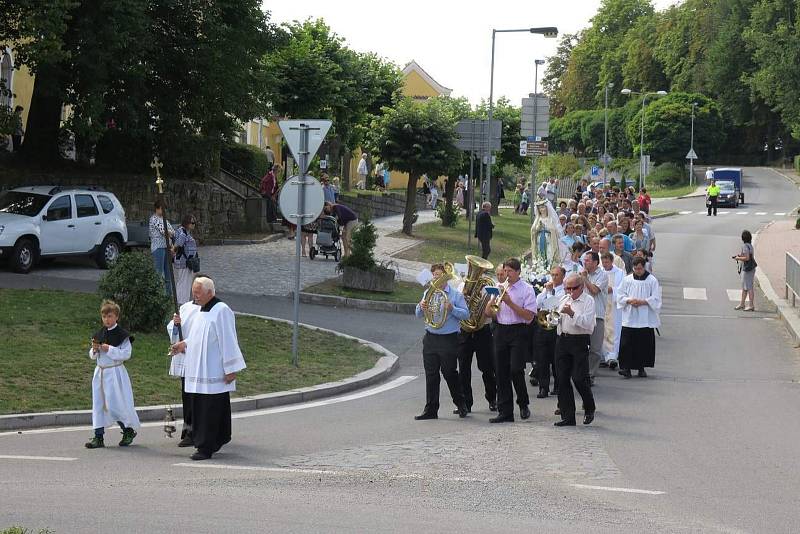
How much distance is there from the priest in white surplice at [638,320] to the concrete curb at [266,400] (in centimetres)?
317

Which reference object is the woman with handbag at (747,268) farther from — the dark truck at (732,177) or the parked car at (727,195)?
the dark truck at (732,177)

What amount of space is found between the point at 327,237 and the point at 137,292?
1179 centimetres

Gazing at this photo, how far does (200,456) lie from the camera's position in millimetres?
10320

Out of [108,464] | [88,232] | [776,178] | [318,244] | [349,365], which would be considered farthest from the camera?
[776,178]

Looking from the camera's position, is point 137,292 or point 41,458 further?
point 137,292

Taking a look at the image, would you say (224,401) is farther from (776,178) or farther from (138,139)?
(776,178)

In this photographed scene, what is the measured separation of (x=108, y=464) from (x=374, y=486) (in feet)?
7.64

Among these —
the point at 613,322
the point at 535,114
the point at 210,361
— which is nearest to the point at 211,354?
the point at 210,361

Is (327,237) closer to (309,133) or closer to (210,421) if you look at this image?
(309,133)

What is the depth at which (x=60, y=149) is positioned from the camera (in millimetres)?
30312

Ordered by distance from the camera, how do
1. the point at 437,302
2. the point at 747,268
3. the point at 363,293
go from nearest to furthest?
the point at 437,302
the point at 363,293
the point at 747,268

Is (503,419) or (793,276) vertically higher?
(793,276)

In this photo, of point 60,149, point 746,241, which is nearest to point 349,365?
point 746,241

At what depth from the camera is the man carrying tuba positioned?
12.7 m
